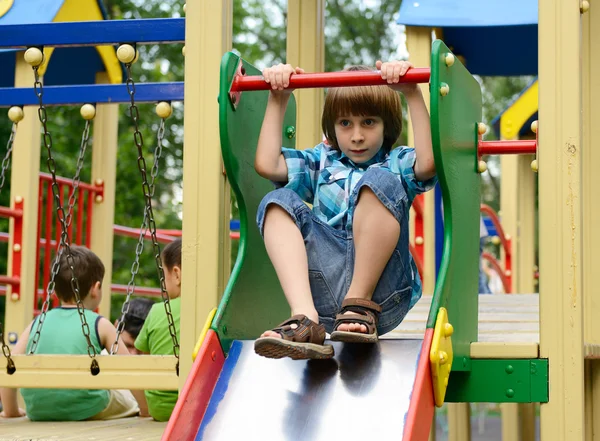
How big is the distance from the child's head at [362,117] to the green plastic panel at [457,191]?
0.22 metres

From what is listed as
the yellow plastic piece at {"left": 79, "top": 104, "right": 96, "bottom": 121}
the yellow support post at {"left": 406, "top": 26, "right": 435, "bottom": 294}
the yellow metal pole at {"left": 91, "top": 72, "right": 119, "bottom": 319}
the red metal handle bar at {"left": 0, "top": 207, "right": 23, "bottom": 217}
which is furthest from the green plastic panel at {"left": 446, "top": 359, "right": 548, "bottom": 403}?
the yellow metal pole at {"left": 91, "top": 72, "right": 119, "bottom": 319}

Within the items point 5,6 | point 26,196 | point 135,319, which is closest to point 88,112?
point 135,319

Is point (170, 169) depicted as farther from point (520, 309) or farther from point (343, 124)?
point (343, 124)

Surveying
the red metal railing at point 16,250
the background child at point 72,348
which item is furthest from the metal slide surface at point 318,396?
the red metal railing at point 16,250

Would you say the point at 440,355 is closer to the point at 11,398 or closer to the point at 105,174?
the point at 11,398

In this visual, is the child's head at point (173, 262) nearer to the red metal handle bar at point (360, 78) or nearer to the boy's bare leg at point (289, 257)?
the boy's bare leg at point (289, 257)

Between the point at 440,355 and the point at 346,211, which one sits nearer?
the point at 440,355

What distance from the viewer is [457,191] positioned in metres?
2.93

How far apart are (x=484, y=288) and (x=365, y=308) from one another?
6.21 m

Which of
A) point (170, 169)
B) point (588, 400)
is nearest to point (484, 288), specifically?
point (588, 400)

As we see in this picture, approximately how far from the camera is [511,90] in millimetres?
24438

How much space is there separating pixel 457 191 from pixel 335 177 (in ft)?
1.28

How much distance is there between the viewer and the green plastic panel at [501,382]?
8.99 ft

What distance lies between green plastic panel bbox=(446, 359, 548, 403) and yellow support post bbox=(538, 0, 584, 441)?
0.04 metres
